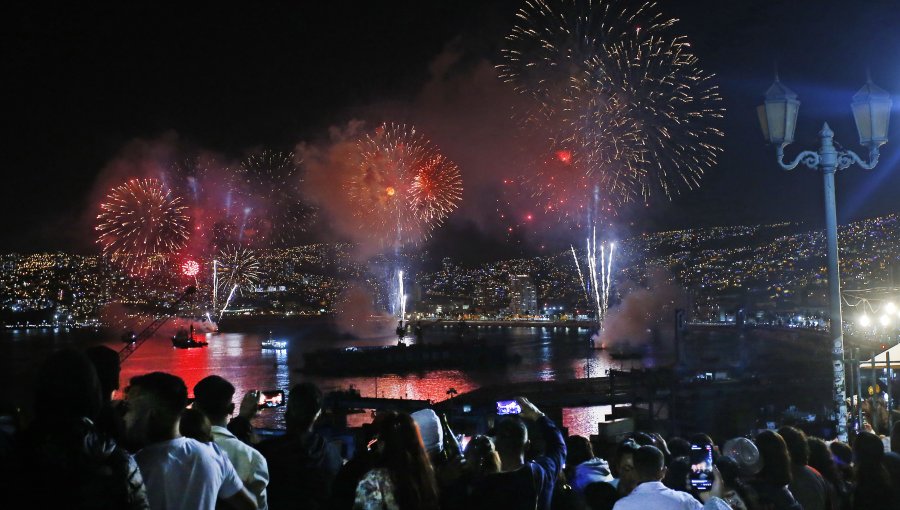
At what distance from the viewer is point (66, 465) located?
8.46 feet

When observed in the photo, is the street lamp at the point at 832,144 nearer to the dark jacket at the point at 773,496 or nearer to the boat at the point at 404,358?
the dark jacket at the point at 773,496

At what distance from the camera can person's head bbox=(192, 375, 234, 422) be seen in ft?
13.2

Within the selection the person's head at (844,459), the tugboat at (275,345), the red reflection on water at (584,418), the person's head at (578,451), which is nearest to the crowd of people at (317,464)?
the person's head at (578,451)

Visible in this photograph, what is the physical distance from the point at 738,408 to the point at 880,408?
1398 inches

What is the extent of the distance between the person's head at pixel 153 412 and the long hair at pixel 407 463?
0.85m

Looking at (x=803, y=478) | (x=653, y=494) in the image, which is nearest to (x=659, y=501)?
(x=653, y=494)

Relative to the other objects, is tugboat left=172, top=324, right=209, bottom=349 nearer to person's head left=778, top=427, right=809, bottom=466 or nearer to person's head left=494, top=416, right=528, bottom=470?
person's head left=778, top=427, right=809, bottom=466

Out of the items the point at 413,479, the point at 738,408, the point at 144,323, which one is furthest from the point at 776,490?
the point at 144,323

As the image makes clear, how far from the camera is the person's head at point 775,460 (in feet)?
14.7

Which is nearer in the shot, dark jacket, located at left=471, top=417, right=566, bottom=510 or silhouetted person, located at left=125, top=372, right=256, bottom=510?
silhouetted person, located at left=125, top=372, right=256, bottom=510

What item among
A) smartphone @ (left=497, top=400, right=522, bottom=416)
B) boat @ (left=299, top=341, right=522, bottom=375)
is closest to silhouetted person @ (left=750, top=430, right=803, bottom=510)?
smartphone @ (left=497, top=400, right=522, bottom=416)

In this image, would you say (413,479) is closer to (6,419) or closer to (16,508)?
(16,508)

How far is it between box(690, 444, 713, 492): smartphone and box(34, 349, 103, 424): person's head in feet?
10.3

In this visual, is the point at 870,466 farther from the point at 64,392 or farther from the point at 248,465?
the point at 64,392
